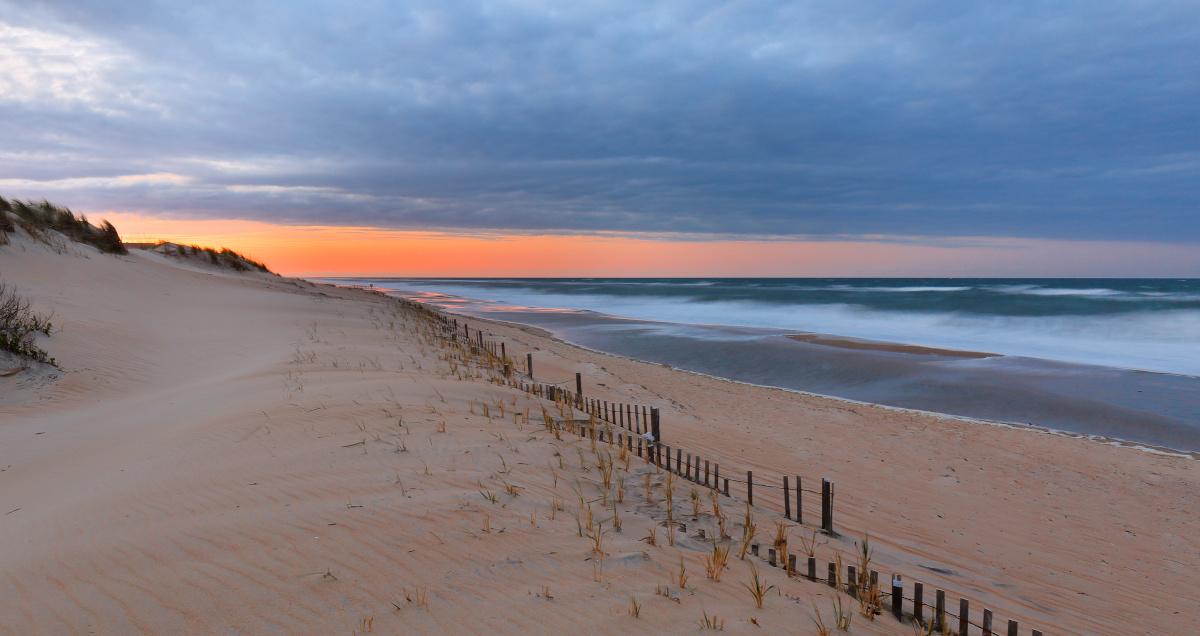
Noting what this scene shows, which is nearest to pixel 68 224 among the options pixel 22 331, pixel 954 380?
pixel 22 331

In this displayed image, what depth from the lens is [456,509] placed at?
480cm

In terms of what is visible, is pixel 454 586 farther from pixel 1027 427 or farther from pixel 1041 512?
pixel 1027 427

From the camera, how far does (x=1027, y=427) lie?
40.8 feet

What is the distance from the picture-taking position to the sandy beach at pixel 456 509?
3664 mm

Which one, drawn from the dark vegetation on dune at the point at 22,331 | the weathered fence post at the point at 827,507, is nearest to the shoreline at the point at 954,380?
the weathered fence post at the point at 827,507

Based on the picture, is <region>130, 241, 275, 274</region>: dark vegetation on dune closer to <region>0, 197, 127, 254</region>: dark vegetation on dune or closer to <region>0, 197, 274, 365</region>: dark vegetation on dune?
<region>0, 197, 274, 365</region>: dark vegetation on dune

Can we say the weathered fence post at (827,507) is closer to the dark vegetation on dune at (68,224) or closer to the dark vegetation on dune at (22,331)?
the dark vegetation on dune at (22,331)

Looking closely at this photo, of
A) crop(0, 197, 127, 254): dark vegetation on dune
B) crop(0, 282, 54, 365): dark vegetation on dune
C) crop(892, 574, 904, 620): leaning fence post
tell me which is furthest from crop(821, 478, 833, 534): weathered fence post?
crop(0, 197, 127, 254): dark vegetation on dune

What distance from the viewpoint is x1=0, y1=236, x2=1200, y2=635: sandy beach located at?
3664 millimetres

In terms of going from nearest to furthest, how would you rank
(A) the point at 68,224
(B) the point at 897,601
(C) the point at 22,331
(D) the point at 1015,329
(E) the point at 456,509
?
(B) the point at 897,601, (E) the point at 456,509, (C) the point at 22,331, (A) the point at 68,224, (D) the point at 1015,329

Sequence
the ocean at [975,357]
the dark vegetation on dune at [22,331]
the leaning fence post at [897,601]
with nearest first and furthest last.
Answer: the leaning fence post at [897,601], the dark vegetation on dune at [22,331], the ocean at [975,357]

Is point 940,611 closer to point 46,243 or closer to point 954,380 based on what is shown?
point 954,380

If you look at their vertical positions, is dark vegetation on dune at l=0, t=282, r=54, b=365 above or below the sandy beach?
above

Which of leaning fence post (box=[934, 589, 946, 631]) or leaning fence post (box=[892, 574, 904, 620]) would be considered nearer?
leaning fence post (box=[934, 589, 946, 631])
